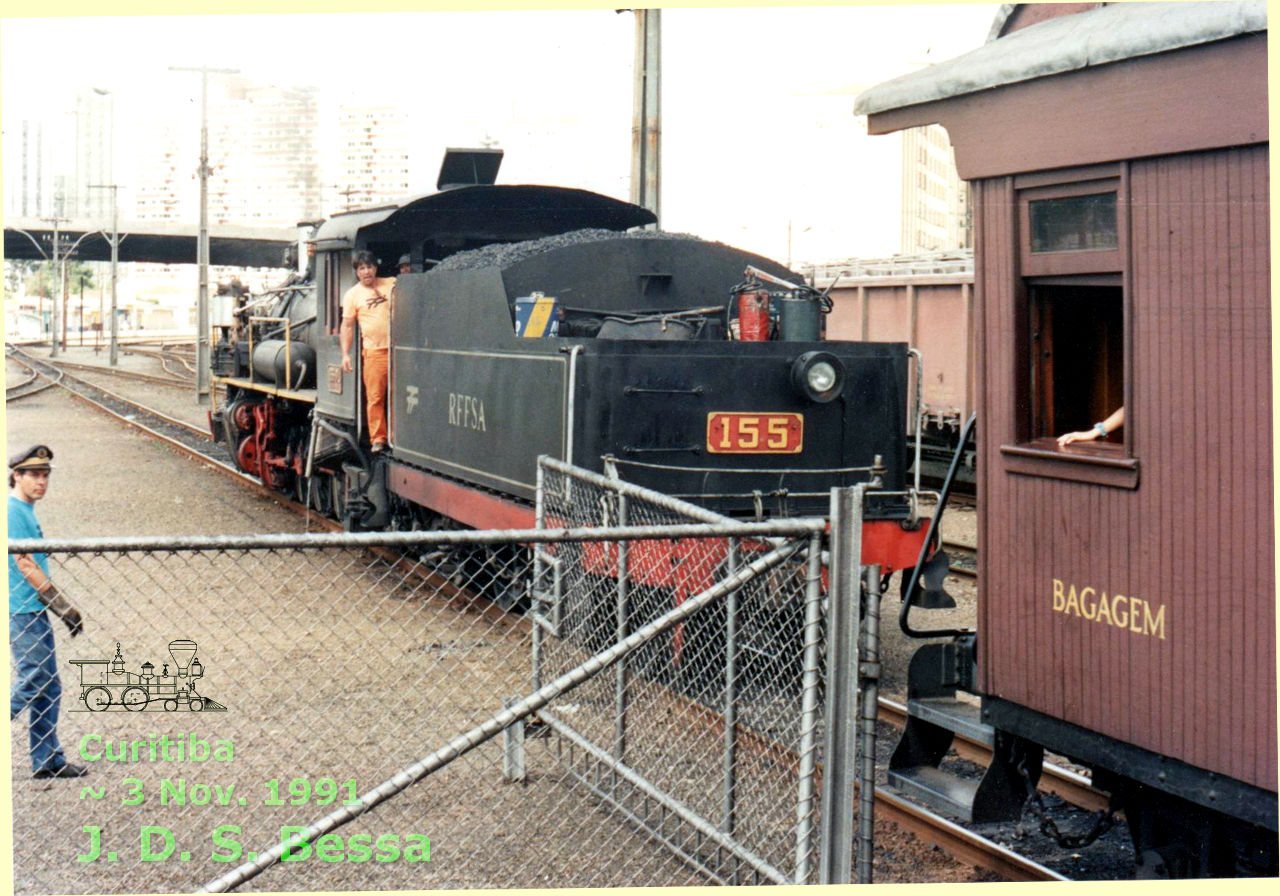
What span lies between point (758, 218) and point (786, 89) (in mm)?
5234

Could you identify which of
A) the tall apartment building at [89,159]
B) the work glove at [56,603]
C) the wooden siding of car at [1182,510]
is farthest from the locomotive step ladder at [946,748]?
the tall apartment building at [89,159]

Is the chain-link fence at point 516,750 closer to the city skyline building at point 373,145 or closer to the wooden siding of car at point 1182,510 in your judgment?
the wooden siding of car at point 1182,510

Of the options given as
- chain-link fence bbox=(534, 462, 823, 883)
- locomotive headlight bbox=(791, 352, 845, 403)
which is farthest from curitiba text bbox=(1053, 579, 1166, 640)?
locomotive headlight bbox=(791, 352, 845, 403)

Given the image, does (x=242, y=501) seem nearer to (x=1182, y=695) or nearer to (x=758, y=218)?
(x=1182, y=695)

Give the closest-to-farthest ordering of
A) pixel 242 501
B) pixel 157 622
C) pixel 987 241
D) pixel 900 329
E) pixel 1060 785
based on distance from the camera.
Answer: pixel 987 241 → pixel 1060 785 → pixel 157 622 → pixel 242 501 → pixel 900 329

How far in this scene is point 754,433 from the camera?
27.0ft

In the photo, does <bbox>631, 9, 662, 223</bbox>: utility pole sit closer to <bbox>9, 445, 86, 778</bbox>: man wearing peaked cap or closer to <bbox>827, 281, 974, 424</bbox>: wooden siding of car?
<bbox>827, 281, 974, 424</bbox>: wooden siding of car

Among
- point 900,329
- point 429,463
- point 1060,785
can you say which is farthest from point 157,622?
point 900,329

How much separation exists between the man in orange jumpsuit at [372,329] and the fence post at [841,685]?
791cm

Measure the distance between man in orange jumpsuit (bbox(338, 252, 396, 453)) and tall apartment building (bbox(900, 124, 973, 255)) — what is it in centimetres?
4407

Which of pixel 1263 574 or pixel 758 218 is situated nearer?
pixel 1263 574

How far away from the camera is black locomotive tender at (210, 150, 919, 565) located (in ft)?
26.4

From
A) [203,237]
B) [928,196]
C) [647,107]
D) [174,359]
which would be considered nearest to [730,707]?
[647,107]

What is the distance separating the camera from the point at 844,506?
4059 mm
